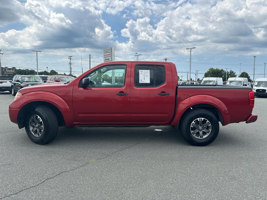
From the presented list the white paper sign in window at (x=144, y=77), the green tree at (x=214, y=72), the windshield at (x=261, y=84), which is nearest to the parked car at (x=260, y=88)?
the windshield at (x=261, y=84)

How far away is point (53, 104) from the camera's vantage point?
15.3 feet

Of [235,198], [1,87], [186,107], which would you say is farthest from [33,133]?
Answer: [1,87]

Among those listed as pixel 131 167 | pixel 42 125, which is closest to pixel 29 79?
pixel 42 125

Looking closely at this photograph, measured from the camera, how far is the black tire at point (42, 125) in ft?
15.3

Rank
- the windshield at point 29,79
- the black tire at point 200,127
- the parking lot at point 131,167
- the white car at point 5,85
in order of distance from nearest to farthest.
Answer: the parking lot at point 131,167
the black tire at point 200,127
the windshield at point 29,79
the white car at point 5,85

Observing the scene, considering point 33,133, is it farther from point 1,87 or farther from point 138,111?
point 1,87

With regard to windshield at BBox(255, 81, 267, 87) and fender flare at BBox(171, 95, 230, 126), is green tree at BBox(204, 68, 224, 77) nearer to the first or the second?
windshield at BBox(255, 81, 267, 87)

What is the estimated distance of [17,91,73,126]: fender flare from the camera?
4.66 meters

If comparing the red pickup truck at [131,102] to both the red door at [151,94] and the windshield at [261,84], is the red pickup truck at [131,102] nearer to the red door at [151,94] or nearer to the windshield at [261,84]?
the red door at [151,94]

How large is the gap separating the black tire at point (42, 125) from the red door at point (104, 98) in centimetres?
51

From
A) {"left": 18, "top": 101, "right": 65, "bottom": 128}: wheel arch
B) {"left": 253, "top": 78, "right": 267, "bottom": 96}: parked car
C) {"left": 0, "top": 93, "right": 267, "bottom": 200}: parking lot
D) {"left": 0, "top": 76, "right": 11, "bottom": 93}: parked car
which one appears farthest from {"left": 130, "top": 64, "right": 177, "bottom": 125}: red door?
{"left": 253, "top": 78, "right": 267, "bottom": 96}: parked car

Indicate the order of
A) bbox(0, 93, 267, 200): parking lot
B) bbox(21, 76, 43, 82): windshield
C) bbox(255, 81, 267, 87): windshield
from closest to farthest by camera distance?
bbox(0, 93, 267, 200): parking lot → bbox(21, 76, 43, 82): windshield → bbox(255, 81, 267, 87): windshield

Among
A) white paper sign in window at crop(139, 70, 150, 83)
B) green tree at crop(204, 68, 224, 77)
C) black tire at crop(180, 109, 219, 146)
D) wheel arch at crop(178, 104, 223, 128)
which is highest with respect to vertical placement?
green tree at crop(204, 68, 224, 77)

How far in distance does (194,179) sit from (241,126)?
15.1 feet
